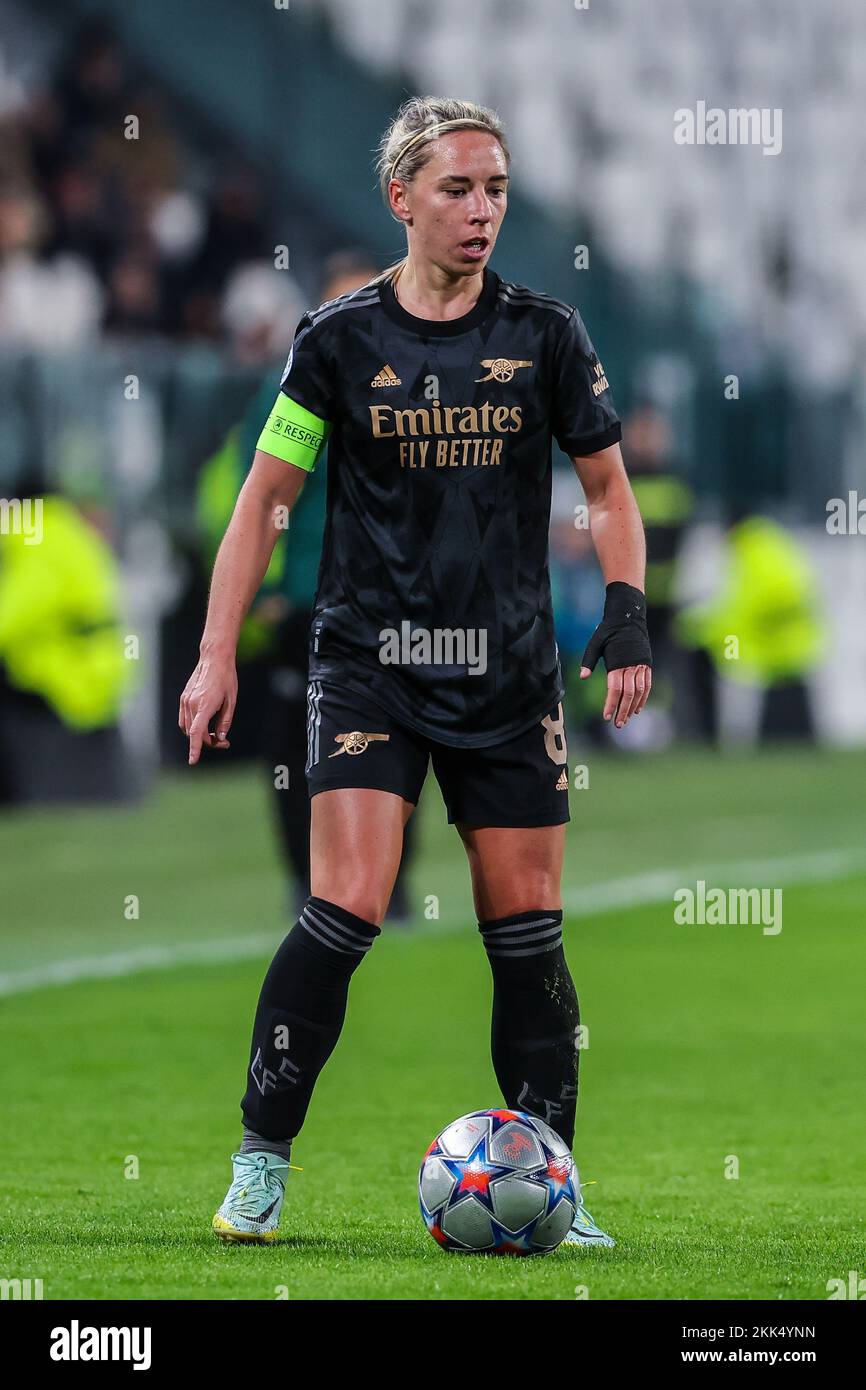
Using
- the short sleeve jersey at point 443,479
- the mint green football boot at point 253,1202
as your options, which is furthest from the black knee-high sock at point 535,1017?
the mint green football boot at point 253,1202

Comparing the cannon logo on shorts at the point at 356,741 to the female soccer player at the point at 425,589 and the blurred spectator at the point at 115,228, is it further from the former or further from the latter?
the blurred spectator at the point at 115,228

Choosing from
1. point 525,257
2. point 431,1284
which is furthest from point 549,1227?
point 525,257

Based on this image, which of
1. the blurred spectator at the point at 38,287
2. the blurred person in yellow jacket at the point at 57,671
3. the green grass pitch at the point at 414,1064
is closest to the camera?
the green grass pitch at the point at 414,1064

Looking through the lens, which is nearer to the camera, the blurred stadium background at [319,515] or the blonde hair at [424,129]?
the blonde hair at [424,129]

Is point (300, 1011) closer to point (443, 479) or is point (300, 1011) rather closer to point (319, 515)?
point (443, 479)

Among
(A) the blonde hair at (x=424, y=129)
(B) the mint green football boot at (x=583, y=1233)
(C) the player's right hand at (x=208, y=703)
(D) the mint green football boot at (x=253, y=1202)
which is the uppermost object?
(A) the blonde hair at (x=424, y=129)

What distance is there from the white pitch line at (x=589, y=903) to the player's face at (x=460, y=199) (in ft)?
14.3

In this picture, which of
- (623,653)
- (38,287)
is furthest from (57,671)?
(623,653)

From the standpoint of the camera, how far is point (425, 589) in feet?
14.1

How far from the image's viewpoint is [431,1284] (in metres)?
3.89

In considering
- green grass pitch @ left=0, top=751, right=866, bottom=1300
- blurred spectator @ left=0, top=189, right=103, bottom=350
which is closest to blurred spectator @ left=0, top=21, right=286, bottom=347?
blurred spectator @ left=0, top=189, right=103, bottom=350

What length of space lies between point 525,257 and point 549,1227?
52.9ft

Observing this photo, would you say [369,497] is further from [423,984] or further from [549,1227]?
[423,984]

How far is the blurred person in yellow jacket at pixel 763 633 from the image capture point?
59.4ft
